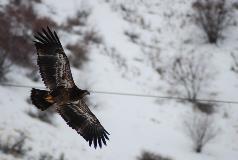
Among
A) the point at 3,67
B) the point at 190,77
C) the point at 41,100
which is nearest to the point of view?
the point at 41,100

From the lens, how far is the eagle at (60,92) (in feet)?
22.3

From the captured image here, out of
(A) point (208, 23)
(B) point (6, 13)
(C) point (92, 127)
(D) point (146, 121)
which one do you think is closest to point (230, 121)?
(D) point (146, 121)

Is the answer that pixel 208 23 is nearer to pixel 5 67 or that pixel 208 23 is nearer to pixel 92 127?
pixel 5 67

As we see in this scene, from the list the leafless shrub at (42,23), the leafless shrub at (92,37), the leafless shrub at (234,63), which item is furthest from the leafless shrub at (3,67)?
the leafless shrub at (234,63)

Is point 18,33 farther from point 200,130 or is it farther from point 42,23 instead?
point 200,130

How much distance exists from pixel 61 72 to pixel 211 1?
75.8 feet

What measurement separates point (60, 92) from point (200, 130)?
14214 mm

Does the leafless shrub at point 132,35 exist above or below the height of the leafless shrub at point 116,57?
above

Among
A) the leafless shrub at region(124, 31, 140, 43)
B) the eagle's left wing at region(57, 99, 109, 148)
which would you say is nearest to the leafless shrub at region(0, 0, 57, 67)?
the leafless shrub at region(124, 31, 140, 43)

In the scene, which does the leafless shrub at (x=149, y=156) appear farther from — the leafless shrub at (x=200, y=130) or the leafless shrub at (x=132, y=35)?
the leafless shrub at (x=132, y=35)

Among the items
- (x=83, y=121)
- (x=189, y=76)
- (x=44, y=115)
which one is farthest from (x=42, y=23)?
(x=83, y=121)

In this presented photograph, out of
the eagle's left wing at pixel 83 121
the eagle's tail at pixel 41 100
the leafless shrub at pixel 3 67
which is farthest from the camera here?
the leafless shrub at pixel 3 67

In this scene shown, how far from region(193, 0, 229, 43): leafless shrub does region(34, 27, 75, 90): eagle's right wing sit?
20720 mm

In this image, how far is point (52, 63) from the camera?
23.5 feet
